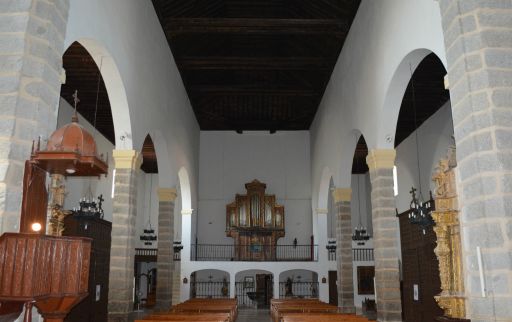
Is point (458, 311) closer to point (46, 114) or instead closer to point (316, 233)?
point (46, 114)

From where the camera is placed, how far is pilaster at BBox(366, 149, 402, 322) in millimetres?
10859

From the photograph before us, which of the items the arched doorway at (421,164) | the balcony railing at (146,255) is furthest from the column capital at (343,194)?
the balcony railing at (146,255)

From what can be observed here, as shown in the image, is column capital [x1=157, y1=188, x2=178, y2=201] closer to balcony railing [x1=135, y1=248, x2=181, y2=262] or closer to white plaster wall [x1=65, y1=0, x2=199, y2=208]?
white plaster wall [x1=65, y1=0, x2=199, y2=208]

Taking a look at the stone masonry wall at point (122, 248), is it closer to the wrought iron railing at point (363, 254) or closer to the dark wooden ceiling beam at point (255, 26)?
the dark wooden ceiling beam at point (255, 26)

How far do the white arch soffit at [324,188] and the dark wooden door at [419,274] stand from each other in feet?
16.1

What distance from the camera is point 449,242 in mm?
6430

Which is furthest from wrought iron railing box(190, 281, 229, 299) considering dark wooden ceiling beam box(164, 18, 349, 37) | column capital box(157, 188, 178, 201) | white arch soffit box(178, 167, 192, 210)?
dark wooden ceiling beam box(164, 18, 349, 37)

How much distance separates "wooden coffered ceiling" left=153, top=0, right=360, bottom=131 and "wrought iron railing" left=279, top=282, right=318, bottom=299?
7.67 m

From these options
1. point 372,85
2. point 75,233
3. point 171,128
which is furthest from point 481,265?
point 171,128

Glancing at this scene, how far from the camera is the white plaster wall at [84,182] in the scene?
1637 centimetres

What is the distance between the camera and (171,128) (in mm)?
16234

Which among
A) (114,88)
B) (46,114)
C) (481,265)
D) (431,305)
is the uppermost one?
(114,88)

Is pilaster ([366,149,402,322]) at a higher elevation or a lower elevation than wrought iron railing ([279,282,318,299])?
higher

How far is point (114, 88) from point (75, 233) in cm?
418
